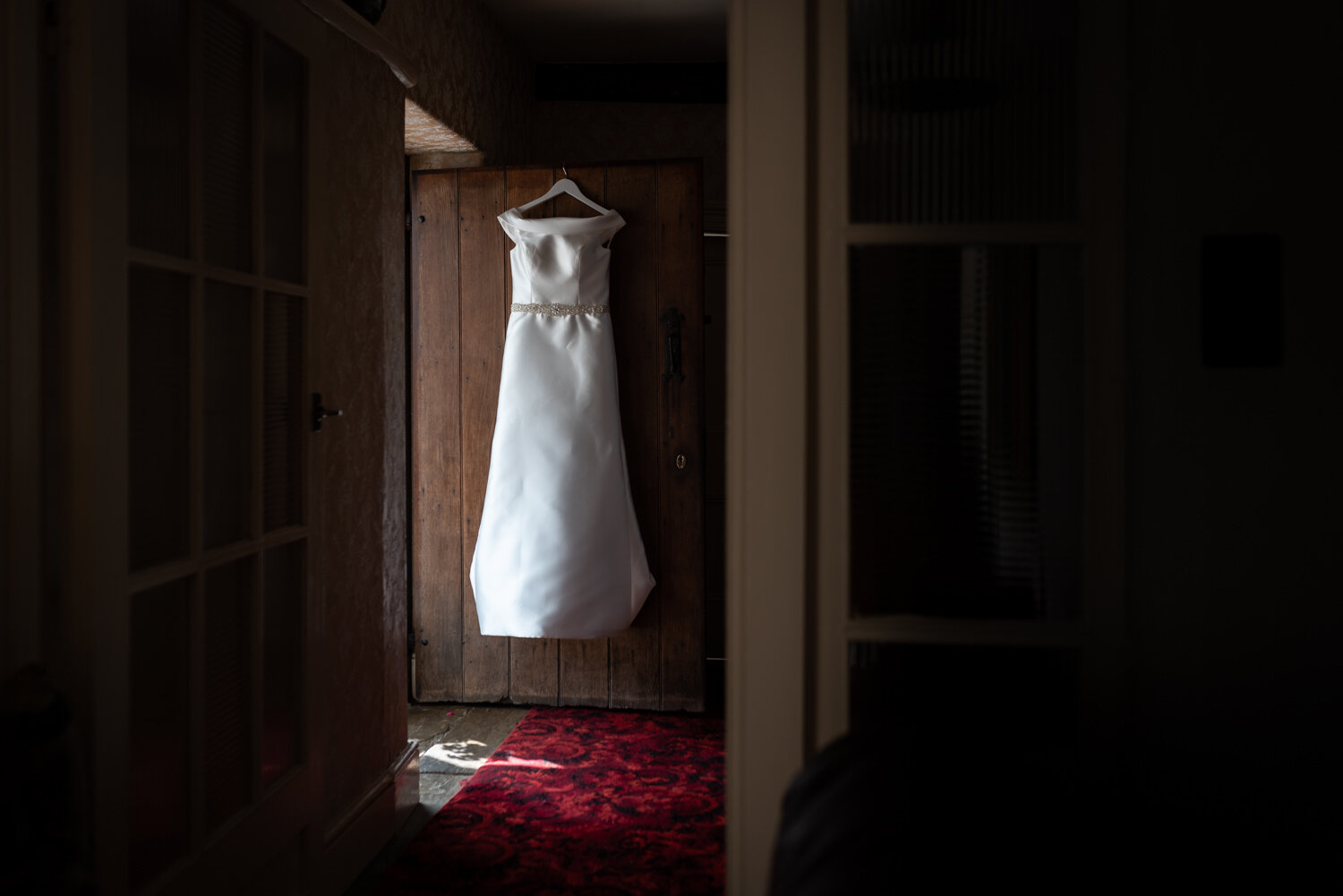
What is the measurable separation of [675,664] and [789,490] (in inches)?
77.6

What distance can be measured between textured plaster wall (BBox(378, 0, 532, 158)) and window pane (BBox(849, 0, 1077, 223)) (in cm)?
156

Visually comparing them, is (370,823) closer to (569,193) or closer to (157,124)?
(157,124)

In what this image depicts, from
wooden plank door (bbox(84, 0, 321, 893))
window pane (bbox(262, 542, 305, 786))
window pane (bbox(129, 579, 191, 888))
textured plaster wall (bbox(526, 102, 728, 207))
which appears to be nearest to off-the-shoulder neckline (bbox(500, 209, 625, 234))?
textured plaster wall (bbox(526, 102, 728, 207))

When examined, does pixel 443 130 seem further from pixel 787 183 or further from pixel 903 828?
pixel 903 828

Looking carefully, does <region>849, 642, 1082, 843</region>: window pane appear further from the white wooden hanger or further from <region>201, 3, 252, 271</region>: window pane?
the white wooden hanger

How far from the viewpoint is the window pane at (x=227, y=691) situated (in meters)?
1.43

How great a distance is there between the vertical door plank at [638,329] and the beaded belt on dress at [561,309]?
78 mm

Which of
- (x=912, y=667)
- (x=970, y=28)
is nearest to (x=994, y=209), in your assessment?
(x=970, y=28)

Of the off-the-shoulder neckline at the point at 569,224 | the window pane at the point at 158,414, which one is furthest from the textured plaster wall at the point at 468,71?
the window pane at the point at 158,414

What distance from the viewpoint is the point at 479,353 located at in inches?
116

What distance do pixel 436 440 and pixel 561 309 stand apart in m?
0.63

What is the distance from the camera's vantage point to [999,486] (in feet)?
3.57

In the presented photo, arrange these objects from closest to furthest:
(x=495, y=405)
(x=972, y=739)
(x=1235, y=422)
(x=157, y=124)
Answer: (x=972, y=739) < (x=1235, y=422) < (x=157, y=124) < (x=495, y=405)

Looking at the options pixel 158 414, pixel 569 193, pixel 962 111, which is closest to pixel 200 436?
pixel 158 414
